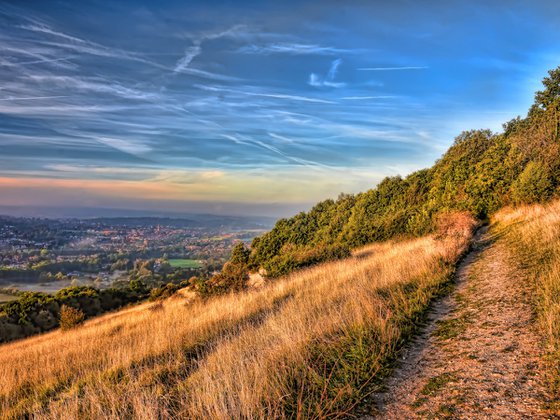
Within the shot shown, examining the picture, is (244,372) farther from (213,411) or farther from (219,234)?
(219,234)

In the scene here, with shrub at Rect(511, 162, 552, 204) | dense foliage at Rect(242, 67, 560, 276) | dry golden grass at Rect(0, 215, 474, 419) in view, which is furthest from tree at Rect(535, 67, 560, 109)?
dry golden grass at Rect(0, 215, 474, 419)

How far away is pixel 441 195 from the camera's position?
27672 millimetres

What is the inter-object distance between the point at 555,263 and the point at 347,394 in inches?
219

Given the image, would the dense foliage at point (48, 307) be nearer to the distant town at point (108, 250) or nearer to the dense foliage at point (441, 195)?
the distant town at point (108, 250)

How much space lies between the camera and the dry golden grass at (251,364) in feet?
11.3

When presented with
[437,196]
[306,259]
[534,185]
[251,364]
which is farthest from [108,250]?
[251,364]

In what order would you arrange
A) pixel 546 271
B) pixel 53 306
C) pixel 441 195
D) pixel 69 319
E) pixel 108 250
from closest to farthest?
pixel 546 271
pixel 69 319
pixel 441 195
pixel 53 306
pixel 108 250

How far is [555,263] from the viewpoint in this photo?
6.28 metres

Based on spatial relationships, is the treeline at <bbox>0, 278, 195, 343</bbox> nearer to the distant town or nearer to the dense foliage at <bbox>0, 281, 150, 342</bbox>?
the dense foliage at <bbox>0, 281, 150, 342</bbox>

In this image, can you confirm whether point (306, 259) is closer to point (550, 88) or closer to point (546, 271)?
point (546, 271)

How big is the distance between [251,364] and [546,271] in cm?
604

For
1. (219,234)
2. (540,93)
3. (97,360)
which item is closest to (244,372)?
(97,360)

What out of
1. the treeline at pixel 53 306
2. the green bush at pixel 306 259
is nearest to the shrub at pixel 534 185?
the green bush at pixel 306 259

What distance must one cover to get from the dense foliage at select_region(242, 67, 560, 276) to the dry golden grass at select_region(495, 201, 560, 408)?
364 inches
